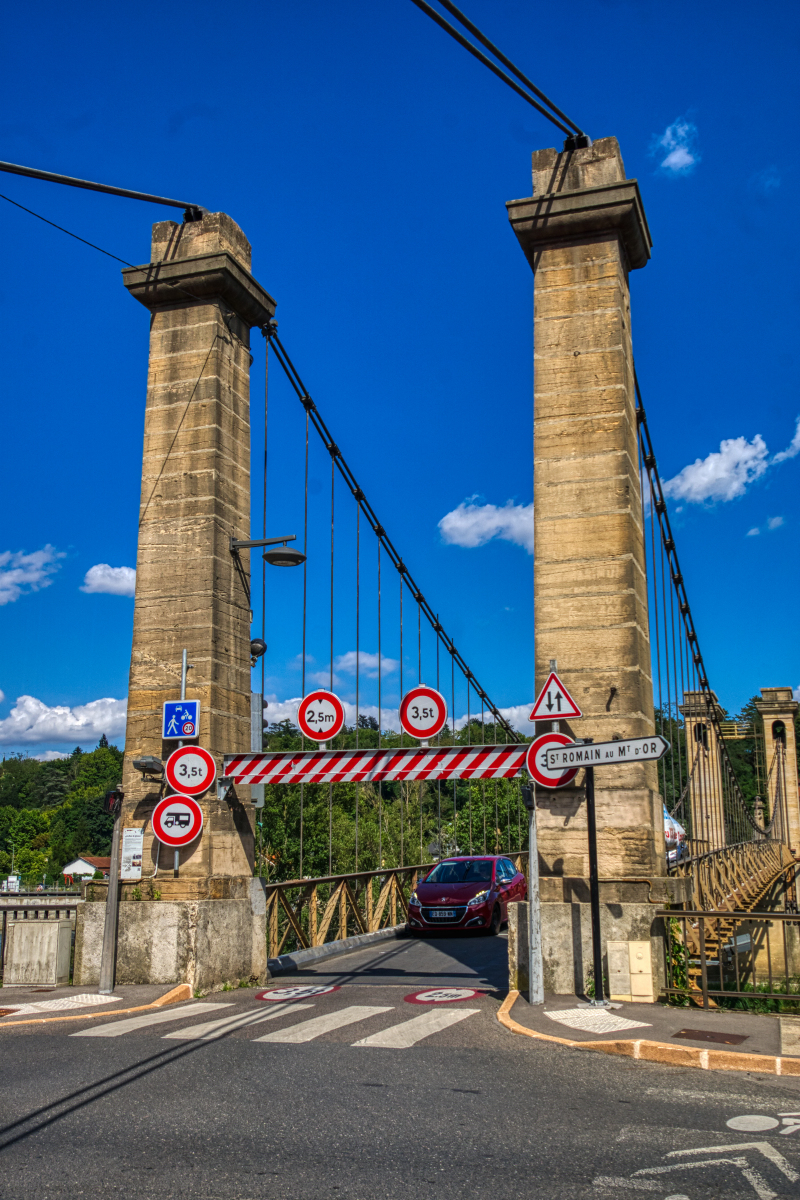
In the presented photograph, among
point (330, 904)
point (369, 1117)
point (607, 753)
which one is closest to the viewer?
point (369, 1117)

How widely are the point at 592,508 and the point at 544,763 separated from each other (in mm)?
2731

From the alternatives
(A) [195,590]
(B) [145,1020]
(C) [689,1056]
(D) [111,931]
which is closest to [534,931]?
(C) [689,1056]

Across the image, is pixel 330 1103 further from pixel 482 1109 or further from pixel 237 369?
pixel 237 369

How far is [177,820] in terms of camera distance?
36.0 ft

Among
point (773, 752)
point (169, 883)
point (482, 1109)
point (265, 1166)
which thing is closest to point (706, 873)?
point (169, 883)

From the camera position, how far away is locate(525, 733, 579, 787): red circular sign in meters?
9.55

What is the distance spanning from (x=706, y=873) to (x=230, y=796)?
9909 millimetres

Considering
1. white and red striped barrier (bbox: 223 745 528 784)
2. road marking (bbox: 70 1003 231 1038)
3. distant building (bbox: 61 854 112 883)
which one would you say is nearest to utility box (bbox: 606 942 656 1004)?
white and red striped barrier (bbox: 223 745 528 784)

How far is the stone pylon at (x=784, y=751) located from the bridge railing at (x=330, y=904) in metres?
36.2

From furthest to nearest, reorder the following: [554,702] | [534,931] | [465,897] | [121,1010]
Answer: [465,897]
[554,702]
[121,1010]
[534,931]

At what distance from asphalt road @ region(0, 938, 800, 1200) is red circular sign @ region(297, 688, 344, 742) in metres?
3.19

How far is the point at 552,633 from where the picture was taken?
33.8ft

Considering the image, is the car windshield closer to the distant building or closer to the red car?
the red car

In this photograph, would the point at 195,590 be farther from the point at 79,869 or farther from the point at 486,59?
the point at 79,869
